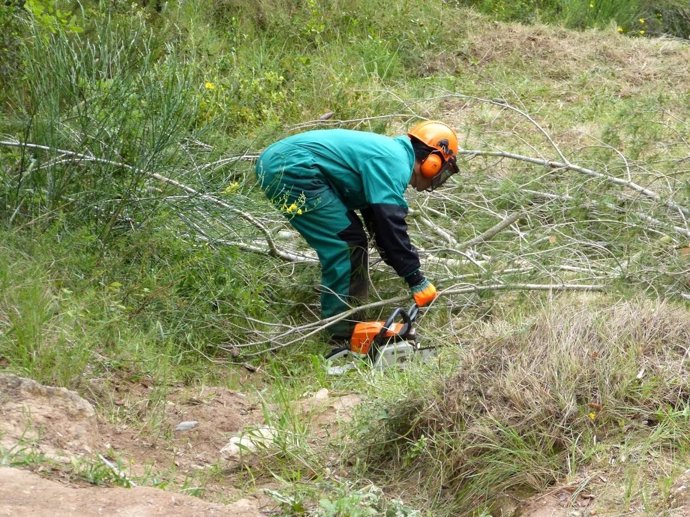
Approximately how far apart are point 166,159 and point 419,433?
9.38 ft

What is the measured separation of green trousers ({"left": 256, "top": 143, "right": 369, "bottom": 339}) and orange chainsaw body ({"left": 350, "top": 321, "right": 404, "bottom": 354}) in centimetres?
12

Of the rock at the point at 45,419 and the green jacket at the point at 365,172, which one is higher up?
the green jacket at the point at 365,172

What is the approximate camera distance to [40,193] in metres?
6.07

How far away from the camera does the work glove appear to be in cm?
611

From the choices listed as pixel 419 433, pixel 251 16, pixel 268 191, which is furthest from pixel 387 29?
pixel 419 433

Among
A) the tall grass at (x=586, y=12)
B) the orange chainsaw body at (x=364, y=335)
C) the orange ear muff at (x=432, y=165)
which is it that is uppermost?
the orange ear muff at (x=432, y=165)

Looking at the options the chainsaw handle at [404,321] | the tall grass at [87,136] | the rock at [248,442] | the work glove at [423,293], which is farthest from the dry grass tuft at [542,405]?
the tall grass at [87,136]

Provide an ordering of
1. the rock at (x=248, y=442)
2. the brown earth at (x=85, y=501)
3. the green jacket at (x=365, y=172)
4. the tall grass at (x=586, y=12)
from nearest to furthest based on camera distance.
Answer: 1. the brown earth at (x=85, y=501)
2. the rock at (x=248, y=442)
3. the green jacket at (x=365, y=172)
4. the tall grass at (x=586, y=12)

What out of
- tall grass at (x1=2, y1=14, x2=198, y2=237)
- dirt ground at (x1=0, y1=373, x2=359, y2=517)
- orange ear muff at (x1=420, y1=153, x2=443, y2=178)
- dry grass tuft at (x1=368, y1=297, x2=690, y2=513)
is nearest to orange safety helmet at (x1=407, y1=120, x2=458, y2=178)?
orange ear muff at (x1=420, y1=153, x2=443, y2=178)

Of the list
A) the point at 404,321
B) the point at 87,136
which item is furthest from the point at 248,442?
the point at 87,136

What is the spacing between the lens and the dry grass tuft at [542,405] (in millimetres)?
3979

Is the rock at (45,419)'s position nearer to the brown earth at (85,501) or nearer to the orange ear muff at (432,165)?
the brown earth at (85,501)

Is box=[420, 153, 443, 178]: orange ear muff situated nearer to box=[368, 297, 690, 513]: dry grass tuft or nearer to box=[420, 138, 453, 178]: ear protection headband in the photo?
box=[420, 138, 453, 178]: ear protection headband

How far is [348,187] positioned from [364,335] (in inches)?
36.3
